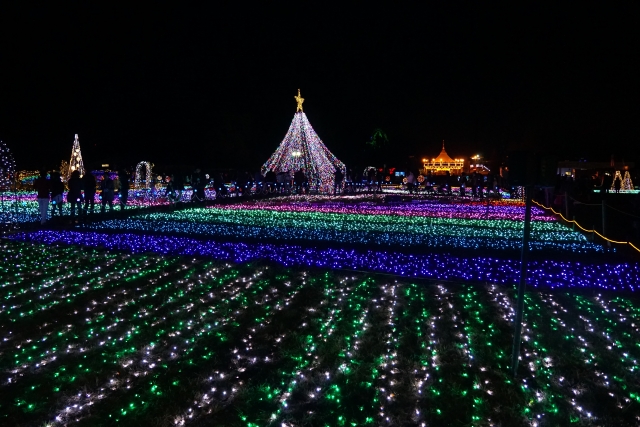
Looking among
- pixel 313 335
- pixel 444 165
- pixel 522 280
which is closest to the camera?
pixel 522 280

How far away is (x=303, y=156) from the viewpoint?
32.1 m

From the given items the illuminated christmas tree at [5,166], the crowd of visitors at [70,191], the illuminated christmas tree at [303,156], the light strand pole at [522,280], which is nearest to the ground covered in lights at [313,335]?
the light strand pole at [522,280]

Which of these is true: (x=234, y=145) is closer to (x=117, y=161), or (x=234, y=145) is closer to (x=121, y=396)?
(x=117, y=161)

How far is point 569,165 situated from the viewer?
204 ft

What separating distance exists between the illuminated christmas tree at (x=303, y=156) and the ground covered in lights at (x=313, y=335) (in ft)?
66.2

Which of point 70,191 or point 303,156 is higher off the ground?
point 303,156

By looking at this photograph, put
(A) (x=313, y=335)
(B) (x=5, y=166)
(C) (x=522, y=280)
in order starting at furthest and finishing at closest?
(B) (x=5, y=166)
(A) (x=313, y=335)
(C) (x=522, y=280)

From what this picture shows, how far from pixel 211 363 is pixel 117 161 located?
47.9 metres

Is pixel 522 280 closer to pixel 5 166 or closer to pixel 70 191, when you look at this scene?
pixel 70 191

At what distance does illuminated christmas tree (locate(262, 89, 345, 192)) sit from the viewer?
101ft

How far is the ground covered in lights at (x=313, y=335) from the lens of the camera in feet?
14.0

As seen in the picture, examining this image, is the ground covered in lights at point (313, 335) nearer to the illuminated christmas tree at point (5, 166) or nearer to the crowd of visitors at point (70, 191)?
the crowd of visitors at point (70, 191)

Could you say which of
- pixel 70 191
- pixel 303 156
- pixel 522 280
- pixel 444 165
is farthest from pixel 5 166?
pixel 444 165

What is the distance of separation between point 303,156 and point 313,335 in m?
26.7
